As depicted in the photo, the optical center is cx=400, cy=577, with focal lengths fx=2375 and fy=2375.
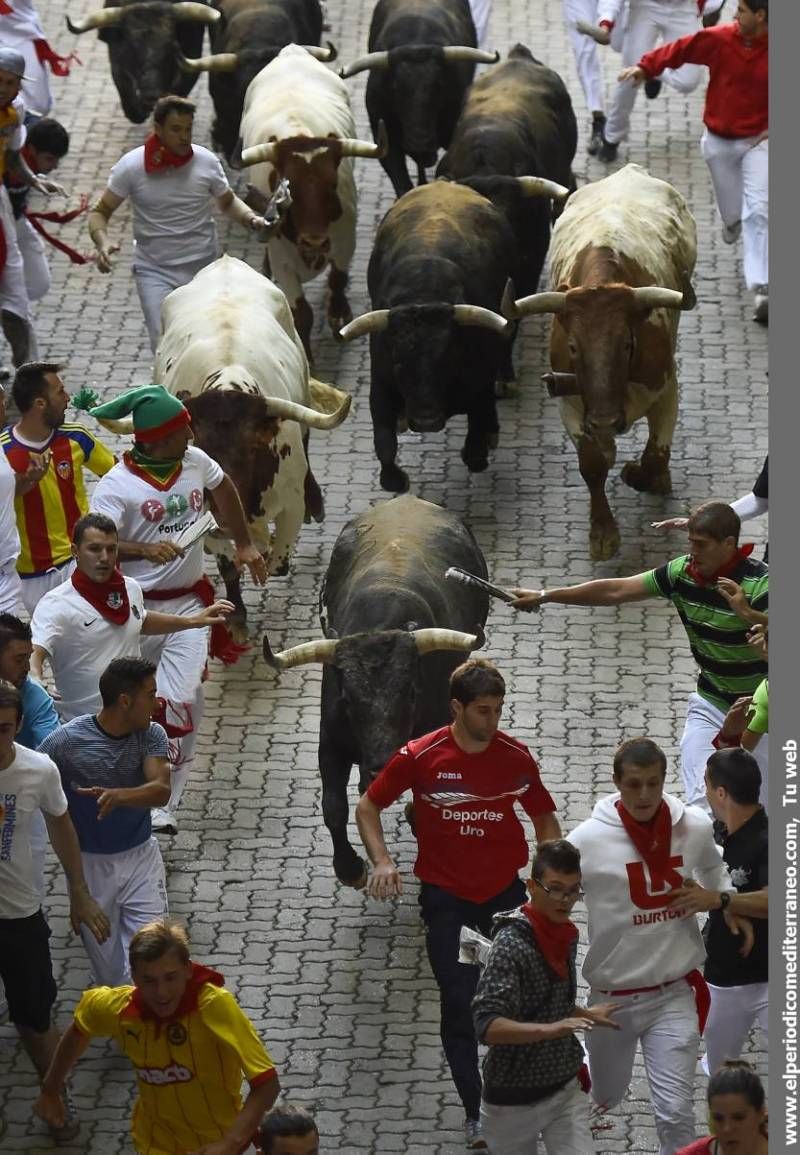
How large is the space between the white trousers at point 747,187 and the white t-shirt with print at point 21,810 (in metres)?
8.10

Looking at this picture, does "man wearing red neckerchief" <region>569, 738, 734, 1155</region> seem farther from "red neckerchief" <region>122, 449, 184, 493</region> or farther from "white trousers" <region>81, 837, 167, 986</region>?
"red neckerchief" <region>122, 449, 184, 493</region>

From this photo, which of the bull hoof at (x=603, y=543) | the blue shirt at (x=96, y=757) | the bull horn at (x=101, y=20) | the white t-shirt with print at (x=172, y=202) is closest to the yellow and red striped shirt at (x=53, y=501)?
the blue shirt at (x=96, y=757)

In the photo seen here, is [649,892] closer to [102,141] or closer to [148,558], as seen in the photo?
[148,558]

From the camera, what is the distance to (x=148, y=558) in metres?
10.1

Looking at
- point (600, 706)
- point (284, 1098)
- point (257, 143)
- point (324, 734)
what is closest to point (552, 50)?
point (257, 143)

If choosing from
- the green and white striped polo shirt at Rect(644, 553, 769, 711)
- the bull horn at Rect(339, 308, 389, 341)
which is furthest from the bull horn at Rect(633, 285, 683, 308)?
the green and white striped polo shirt at Rect(644, 553, 769, 711)

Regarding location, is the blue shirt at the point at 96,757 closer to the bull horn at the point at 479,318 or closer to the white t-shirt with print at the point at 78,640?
the white t-shirt with print at the point at 78,640

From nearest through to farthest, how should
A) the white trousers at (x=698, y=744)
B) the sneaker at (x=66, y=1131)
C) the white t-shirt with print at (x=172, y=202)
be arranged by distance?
the sneaker at (x=66, y=1131)
the white trousers at (x=698, y=744)
the white t-shirt with print at (x=172, y=202)

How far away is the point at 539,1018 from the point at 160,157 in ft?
25.3

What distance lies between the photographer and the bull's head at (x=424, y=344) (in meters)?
13.2

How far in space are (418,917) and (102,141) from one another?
10230mm

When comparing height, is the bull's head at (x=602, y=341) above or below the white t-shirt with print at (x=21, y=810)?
above

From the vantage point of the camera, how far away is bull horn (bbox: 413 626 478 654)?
947cm

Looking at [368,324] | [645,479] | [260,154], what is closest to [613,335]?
[645,479]
